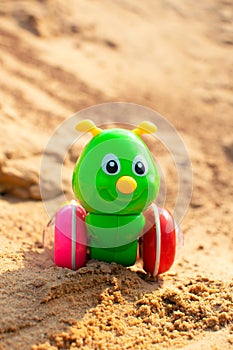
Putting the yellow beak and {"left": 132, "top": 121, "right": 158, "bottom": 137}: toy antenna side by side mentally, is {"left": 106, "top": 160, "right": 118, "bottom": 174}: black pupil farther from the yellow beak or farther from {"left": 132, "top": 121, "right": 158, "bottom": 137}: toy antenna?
{"left": 132, "top": 121, "right": 158, "bottom": 137}: toy antenna

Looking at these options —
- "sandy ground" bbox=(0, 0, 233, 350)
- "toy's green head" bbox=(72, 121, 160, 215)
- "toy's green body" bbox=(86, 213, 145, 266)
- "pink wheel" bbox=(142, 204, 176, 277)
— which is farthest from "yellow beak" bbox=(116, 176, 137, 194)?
"sandy ground" bbox=(0, 0, 233, 350)

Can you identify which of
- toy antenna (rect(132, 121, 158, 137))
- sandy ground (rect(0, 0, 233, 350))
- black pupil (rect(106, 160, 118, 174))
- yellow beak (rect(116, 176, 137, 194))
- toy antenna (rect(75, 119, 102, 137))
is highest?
toy antenna (rect(132, 121, 158, 137))

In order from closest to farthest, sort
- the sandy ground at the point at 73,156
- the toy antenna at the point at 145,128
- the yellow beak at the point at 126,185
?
1. the sandy ground at the point at 73,156
2. the yellow beak at the point at 126,185
3. the toy antenna at the point at 145,128

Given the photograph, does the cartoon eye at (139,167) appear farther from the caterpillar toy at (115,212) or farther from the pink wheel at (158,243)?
the pink wheel at (158,243)

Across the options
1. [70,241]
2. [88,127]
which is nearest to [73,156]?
[88,127]

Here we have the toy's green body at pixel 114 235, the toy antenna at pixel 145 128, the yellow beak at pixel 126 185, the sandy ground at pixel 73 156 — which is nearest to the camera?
the sandy ground at pixel 73 156

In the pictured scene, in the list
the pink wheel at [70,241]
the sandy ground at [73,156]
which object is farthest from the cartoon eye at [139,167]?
the sandy ground at [73,156]
